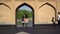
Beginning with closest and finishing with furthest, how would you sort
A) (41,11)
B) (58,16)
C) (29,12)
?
1. (58,16)
2. (41,11)
3. (29,12)

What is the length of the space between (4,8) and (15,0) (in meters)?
1.45

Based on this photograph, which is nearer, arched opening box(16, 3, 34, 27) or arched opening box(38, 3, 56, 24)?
arched opening box(38, 3, 56, 24)

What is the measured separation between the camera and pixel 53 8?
2138cm

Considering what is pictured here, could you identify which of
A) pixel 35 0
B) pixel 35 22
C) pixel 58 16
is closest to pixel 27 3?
pixel 35 0

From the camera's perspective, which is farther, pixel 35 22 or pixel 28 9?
pixel 28 9

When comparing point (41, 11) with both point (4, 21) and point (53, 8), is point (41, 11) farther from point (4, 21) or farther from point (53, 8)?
point (4, 21)

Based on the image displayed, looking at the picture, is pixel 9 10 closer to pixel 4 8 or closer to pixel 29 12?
pixel 4 8

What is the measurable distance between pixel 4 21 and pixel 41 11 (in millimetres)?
4095

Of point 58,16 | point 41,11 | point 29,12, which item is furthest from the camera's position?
point 29,12

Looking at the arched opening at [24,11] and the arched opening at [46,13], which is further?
the arched opening at [24,11]

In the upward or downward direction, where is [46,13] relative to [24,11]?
downward

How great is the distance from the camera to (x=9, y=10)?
69.3ft

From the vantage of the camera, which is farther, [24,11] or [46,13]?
[24,11]

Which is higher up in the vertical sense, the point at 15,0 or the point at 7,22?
the point at 15,0
